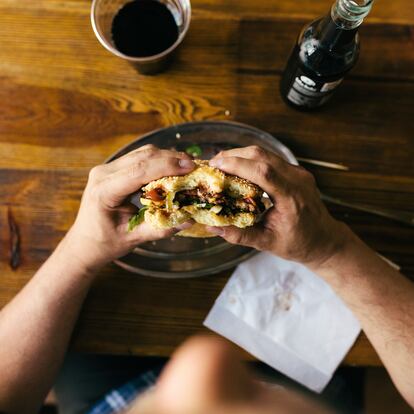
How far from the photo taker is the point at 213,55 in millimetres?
1051

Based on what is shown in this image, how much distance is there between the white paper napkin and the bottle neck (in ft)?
1.71

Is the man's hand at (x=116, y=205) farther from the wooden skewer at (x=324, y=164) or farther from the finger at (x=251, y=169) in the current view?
the wooden skewer at (x=324, y=164)

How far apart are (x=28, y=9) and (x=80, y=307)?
2.47 ft

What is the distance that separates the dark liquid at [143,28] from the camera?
0.96m

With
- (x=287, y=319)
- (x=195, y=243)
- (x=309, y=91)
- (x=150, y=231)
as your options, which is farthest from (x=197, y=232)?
(x=309, y=91)

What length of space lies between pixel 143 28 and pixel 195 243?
1.71 feet

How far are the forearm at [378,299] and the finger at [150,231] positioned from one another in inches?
13.1

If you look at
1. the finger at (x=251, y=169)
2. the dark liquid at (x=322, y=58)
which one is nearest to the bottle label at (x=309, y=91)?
the dark liquid at (x=322, y=58)

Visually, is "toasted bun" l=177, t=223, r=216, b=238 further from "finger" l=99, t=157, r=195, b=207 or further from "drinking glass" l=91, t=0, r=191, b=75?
"drinking glass" l=91, t=0, r=191, b=75

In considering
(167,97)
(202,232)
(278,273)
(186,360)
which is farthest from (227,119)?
(186,360)

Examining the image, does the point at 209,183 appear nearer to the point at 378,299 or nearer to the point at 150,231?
the point at 150,231

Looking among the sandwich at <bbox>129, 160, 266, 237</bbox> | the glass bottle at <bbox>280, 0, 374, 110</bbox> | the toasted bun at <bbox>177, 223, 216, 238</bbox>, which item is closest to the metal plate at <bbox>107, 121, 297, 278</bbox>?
the toasted bun at <bbox>177, 223, 216, 238</bbox>

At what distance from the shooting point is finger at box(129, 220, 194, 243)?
0.79 meters

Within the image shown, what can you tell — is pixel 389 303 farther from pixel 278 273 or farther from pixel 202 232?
pixel 202 232
